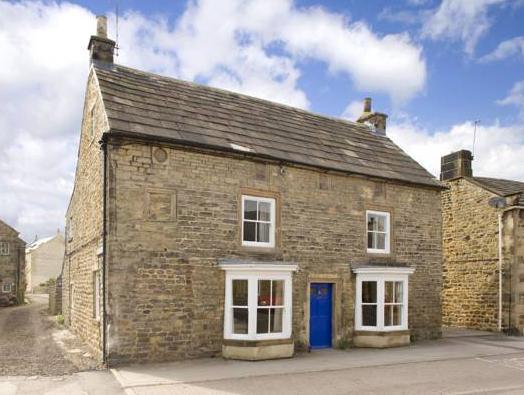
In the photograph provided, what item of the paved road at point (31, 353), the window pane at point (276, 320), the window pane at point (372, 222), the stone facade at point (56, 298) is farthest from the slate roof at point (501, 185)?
the stone facade at point (56, 298)

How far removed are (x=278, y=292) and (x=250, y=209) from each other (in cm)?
239

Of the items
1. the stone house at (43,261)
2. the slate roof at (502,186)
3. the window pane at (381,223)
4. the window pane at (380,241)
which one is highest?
the slate roof at (502,186)

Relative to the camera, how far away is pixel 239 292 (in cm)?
1223

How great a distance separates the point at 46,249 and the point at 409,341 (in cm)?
5386

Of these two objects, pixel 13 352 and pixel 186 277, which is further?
pixel 13 352

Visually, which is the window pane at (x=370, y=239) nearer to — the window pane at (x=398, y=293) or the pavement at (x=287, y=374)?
the window pane at (x=398, y=293)

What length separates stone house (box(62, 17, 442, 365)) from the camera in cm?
1134

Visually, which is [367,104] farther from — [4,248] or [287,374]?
[4,248]

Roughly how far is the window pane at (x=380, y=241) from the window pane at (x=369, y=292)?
4.61 feet

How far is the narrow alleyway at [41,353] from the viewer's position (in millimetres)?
10602

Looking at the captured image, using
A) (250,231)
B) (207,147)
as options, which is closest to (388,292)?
(250,231)

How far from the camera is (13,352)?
504 inches

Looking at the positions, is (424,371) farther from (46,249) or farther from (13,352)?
(46,249)

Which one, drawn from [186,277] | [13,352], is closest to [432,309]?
[186,277]
